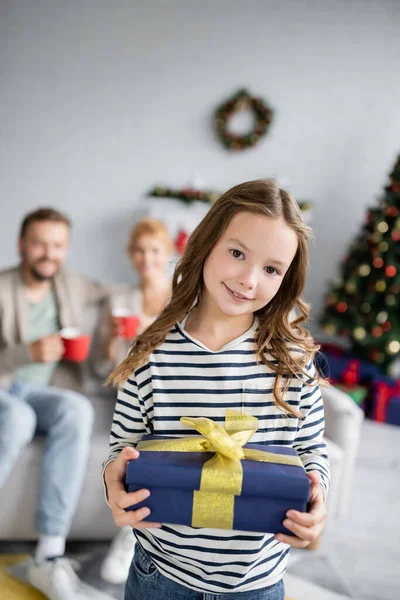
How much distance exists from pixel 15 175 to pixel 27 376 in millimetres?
2962

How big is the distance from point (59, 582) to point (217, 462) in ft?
3.75

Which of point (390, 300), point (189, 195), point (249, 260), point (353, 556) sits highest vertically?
point (249, 260)

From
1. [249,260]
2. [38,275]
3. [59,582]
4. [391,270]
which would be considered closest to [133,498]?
[249,260]

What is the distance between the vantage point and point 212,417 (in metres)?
0.97

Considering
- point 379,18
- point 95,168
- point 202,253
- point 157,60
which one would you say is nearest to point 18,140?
point 95,168

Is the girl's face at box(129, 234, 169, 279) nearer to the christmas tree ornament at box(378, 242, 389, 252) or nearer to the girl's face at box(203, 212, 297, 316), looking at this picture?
the girl's face at box(203, 212, 297, 316)

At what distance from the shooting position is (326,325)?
442 centimetres

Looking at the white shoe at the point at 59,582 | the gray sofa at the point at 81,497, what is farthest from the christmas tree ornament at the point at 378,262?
the white shoe at the point at 59,582

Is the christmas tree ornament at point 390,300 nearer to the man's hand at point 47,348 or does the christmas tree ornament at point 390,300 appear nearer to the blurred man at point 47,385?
the blurred man at point 47,385

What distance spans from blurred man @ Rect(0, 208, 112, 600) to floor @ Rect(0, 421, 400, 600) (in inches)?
6.3

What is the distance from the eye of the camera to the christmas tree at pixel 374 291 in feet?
13.3

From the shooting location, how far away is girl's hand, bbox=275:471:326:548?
866 mm

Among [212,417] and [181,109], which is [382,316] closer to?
[181,109]

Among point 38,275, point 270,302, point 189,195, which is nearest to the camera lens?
point 270,302
